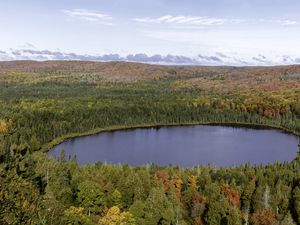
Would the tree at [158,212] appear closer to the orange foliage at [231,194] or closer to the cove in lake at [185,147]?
the orange foliage at [231,194]

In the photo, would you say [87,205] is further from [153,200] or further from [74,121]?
[74,121]

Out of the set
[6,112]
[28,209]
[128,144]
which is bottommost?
[128,144]

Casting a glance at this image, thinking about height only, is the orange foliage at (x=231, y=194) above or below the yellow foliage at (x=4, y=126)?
above

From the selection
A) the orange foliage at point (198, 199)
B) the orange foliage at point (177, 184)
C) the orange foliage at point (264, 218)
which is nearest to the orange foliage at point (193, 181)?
the orange foliage at point (177, 184)

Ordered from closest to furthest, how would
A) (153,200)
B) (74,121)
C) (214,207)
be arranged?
(153,200) → (214,207) → (74,121)

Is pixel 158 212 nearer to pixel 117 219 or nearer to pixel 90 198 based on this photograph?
pixel 117 219

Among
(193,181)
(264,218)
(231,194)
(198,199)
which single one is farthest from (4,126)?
(264,218)

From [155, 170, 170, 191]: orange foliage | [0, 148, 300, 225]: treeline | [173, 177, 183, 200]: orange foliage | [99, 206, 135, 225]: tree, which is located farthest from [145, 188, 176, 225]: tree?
[173, 177, 183, 200]: orange foliage

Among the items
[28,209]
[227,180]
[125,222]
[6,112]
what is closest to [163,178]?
[227,180]
